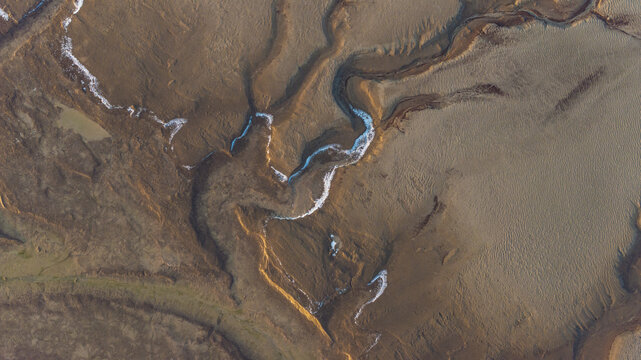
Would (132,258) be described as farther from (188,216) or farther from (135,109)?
(135,109)

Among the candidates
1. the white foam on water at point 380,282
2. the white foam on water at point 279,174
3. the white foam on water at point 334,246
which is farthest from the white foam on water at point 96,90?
the white foam on water at point 380,282

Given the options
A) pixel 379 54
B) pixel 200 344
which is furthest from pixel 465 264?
pixel 200 344

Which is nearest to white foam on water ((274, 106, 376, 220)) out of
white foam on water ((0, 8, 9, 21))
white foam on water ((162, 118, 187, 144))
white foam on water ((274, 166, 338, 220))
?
white foam on water ((274, 166, 338, 220))

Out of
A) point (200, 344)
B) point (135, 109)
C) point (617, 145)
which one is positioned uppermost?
point (135, 109)

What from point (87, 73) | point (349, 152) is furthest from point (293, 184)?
point (87, 73)

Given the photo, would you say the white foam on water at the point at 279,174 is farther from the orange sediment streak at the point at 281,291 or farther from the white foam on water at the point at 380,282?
the white foam on water at the point at 380,282

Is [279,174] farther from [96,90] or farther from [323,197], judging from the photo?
[96,90]

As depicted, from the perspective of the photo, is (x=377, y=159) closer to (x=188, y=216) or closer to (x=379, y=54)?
(x=379, y=54)

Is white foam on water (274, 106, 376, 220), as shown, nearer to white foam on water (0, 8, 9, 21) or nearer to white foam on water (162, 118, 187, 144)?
white foam on water (162, 118, 187, 144)

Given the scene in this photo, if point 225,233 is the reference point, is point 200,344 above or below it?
below

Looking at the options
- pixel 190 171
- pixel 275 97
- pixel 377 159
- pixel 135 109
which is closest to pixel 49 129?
pixel 135 109
